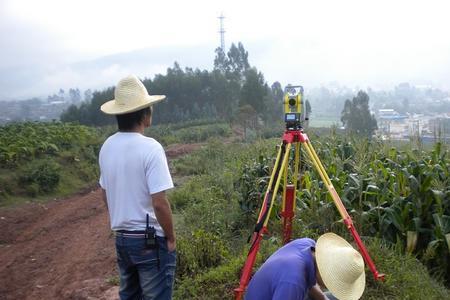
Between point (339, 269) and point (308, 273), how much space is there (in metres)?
0.17

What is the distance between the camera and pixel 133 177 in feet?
7.80

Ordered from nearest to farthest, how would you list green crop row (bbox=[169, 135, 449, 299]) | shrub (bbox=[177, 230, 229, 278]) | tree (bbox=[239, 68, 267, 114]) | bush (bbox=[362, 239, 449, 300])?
bush (bbox=[362, 239, 449, 300])
green crop row (bbox=[169, 135, 449, 299])
shrub (bbox=[177, 230, 229, 278])
tree (bbox=[239, 68, 267, 114])

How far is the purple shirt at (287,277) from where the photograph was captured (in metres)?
2.21

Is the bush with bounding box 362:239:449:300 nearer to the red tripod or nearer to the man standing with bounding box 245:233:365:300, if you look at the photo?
the red tripod

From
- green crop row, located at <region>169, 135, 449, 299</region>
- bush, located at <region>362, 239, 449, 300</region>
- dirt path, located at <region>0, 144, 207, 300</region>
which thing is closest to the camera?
bush, located at <region>362, 239, 449, 300</region>

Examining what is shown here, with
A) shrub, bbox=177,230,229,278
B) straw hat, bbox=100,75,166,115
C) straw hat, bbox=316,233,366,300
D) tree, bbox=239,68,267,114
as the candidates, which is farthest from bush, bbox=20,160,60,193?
tree, bbox=239,68,267,114

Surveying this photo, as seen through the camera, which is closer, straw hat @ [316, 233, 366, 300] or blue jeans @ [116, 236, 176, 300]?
straw hat @ [316, 233, 366, 300]

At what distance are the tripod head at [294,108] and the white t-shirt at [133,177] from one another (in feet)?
4.09

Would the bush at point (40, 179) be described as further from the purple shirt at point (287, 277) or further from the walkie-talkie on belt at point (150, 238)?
the purple shirt at point (287, 277)

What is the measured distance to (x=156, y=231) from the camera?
2463mm

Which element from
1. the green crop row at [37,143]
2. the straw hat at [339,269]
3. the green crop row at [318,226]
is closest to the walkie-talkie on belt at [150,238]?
the straw hat at [339,269]

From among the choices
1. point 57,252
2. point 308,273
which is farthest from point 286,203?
point 57,252

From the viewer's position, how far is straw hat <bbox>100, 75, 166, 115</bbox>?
8.11 ft

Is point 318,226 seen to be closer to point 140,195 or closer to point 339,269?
point 339,269
